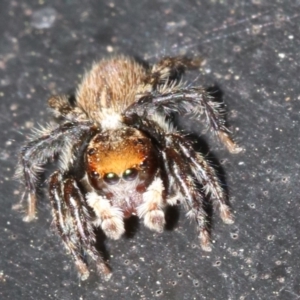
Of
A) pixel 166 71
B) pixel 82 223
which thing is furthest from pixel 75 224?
pixel 166 71

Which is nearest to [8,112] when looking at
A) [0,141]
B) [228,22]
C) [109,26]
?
[0,141]

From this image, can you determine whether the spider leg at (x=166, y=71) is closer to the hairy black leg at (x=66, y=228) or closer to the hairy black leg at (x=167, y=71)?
the hairy black leg at (x=167, y=71)

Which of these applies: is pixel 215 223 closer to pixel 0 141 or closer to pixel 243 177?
pixel 243 177

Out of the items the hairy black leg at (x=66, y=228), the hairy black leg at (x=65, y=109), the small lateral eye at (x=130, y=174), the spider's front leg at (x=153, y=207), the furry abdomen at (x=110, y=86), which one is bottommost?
the hairy black leg at (x=66, y=228)

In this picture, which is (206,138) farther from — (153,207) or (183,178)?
(153,207)

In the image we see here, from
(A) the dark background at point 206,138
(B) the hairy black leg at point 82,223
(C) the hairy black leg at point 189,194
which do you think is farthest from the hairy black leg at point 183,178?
(B) the hairy black leg at point 82,223

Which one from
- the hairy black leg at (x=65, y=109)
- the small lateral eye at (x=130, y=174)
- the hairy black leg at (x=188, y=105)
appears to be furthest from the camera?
the hairy black leg at (x=65, y=109)

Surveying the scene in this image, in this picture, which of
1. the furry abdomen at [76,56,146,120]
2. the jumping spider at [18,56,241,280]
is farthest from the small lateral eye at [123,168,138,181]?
the furry abdomen at [76,56,146,120]
